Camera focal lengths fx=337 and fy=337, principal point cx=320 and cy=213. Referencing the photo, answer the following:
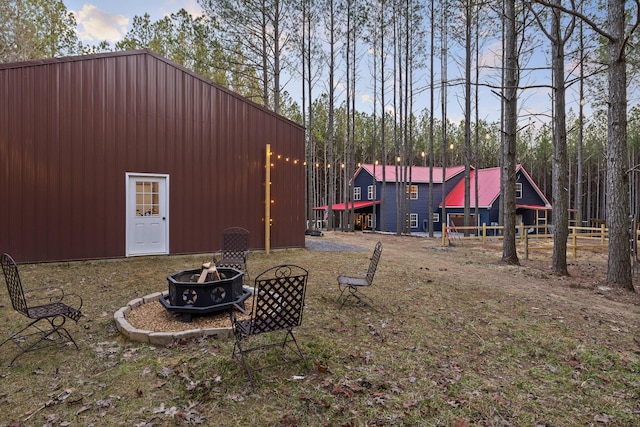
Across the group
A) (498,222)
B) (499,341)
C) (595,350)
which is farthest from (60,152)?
(498,222)

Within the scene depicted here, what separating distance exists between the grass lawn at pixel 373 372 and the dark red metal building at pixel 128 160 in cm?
344

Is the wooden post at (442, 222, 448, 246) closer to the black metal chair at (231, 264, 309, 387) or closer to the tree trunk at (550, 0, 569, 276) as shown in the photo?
the tree trunk at (550, 0, 569, 276)

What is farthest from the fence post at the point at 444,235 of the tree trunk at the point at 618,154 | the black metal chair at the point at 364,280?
the black metal chair at the point at 364,280

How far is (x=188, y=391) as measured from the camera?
9.52 ft

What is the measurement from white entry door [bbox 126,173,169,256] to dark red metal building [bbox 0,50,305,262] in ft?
0.09

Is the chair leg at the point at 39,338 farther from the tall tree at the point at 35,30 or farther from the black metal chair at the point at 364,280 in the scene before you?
the tall tree at the point at 35,30

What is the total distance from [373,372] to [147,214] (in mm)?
8267

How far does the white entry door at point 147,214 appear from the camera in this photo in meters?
9.16

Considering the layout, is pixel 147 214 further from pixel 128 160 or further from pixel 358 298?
pixel 358 298

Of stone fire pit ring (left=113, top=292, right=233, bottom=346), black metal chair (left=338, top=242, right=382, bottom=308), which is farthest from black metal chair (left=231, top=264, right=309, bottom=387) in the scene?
black metal chair (left=338, top=242, right=382, bottom=308)

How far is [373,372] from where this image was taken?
3.28 m

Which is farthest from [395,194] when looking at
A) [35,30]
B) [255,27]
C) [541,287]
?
[35,30]

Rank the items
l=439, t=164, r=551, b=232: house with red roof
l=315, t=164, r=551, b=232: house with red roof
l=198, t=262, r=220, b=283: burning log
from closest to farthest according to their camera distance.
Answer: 1. l=198, t=262, r=220, b=283: burning log
2. l=439, t=164, r=551, b=232: house with red roof
3. l=315, t=164, r=551, b=232: house with red roof

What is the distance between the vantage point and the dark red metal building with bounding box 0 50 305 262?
8.02 meters
